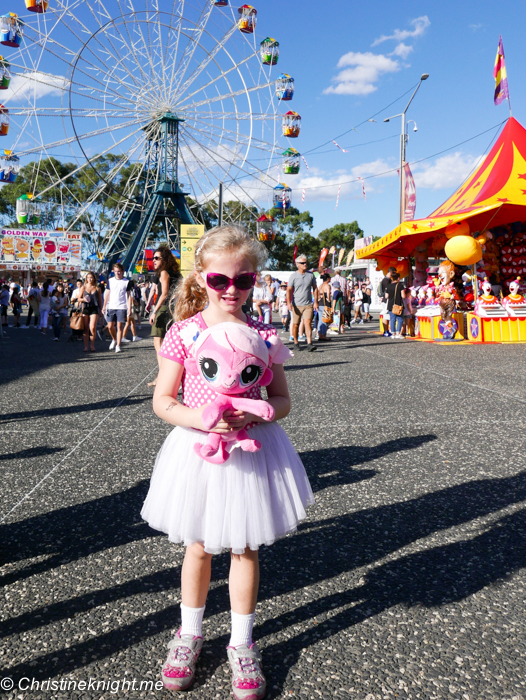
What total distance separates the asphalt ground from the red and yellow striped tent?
9447 mm

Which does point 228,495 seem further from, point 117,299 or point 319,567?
point 117,299

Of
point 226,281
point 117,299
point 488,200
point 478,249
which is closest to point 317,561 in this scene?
point 226,281

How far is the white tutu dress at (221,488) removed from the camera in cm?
176

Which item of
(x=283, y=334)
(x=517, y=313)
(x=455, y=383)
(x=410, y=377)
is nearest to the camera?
(x=455, y=383)

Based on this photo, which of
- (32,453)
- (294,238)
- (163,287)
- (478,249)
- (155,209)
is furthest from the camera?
(294,238)

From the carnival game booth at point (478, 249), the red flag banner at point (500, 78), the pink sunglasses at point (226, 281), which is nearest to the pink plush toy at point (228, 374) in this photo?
the pink sunglasses at point (226, 281)

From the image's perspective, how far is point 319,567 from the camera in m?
2.56

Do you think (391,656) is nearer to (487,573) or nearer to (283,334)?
(487,573)

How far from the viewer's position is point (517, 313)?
13023 millimetres

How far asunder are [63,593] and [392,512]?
70.4 inches

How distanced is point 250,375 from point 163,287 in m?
5.51

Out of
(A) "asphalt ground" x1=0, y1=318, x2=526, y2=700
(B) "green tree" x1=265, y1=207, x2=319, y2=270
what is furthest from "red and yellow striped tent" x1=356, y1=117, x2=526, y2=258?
(B) "green tree" x1=265, y1=207, x2=319, y2=270

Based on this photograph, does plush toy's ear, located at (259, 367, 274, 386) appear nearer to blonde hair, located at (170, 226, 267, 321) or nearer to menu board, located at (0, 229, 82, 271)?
blonde hair, located at (170, 226, 267, 321)

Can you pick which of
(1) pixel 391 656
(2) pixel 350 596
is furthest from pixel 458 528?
(1) pixel 391 656
